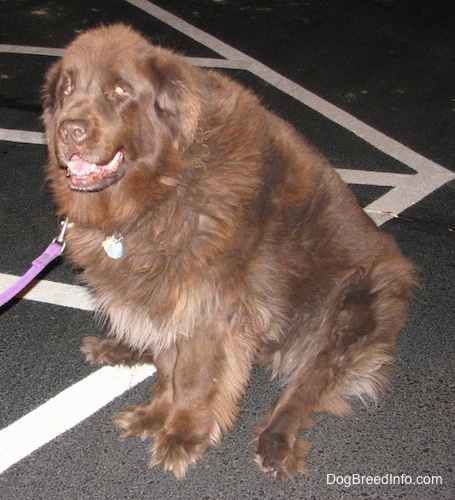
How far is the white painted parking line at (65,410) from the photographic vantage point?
372 cm

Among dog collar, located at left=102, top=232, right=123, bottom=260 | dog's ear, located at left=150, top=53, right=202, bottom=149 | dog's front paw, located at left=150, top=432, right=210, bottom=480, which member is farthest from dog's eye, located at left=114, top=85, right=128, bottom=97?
dog's front paw, located at left=150, top=432, right=210, bottom=480

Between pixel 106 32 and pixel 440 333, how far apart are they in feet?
8.35

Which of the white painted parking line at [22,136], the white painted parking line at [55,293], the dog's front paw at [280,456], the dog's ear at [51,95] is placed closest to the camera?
the dog's ear at [51,95]

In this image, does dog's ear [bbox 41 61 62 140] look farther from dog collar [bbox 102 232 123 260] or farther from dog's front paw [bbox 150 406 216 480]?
dog's front paw [bbox 150 406 216 480]

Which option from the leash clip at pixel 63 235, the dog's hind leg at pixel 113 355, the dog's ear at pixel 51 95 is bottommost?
the dog's hind leg at pixel 113 355

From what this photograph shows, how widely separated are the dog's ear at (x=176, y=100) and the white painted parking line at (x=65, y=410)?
150 centimetres

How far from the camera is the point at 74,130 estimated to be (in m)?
3.02

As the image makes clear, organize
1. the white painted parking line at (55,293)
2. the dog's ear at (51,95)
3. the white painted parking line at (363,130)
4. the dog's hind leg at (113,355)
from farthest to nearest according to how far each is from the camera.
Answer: the white painted parking line at (363,130) < the white painted parking line at (55,293) < the dog's hind leg at (113,355) < the dog's ear at (51,95)

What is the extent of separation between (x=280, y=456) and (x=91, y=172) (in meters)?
1.57

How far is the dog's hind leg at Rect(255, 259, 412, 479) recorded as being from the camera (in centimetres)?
366

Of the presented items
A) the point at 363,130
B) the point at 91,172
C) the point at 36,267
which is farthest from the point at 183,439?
the point at 363,130

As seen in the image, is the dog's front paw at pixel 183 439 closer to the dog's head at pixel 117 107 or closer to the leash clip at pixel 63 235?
the leash clip at pixel 63 235

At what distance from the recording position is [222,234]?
338cm

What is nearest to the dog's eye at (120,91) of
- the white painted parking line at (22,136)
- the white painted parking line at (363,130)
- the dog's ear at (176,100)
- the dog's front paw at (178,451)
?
the dog's ear at (176,100)
